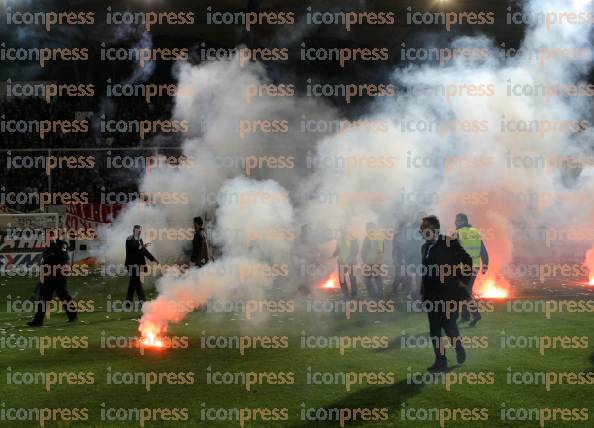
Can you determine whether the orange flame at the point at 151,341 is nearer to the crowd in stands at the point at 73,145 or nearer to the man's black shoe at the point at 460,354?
the man's black shoe at the point at 460,354

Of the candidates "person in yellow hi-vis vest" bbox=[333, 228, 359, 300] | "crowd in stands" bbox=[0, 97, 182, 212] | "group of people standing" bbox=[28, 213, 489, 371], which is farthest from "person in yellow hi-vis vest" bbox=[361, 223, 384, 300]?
"crowd in stands" bbox=[0, 97, 182, 212]

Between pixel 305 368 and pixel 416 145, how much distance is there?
1161 centimetres

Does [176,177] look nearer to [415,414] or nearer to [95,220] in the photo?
[95,220]

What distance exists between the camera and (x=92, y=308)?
1581cm

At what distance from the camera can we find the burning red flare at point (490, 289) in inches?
651

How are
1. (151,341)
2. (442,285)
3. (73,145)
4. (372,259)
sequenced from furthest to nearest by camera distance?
(73,145)
(372,259)
(151,341)
(442,285)

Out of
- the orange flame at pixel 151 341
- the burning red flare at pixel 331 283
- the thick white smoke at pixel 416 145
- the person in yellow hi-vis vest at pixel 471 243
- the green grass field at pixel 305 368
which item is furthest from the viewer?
the burning red flare at pixel 331 283

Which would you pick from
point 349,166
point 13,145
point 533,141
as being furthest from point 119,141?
point 533,141

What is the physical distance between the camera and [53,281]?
13.6m

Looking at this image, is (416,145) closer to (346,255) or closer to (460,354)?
(346,255)

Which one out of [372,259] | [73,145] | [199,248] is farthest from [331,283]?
[73,145]

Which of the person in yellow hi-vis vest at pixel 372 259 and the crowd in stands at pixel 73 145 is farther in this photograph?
the crowd in stands at pixel 73 145

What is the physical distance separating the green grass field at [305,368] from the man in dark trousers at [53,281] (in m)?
0.34

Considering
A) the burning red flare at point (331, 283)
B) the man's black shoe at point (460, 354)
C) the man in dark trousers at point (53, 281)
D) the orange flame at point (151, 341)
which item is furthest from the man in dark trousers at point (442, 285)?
the burning red flare at point (331, 283)
